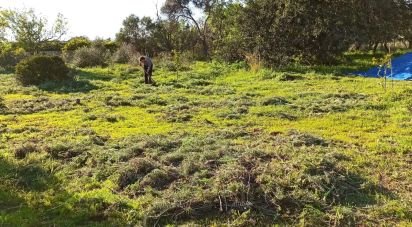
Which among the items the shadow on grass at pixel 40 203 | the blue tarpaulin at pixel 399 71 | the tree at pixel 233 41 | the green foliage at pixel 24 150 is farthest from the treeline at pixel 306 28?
the shadow on grass at pixel 40 203

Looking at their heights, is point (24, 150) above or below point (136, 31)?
below

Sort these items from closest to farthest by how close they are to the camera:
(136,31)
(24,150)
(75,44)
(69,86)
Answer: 1. (24,150)
2. (69,86)
3. (75,44)
4. (136,31)

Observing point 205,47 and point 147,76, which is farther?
point 205,47

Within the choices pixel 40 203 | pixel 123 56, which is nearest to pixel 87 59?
pixel 123 56

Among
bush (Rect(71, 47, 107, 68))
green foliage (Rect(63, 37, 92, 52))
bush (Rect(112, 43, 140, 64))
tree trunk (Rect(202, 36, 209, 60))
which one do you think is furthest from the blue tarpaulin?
green foliage (Rect(63, 37, 92, 52))

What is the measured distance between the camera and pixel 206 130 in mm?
8109

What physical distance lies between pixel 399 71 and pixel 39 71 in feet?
44.6

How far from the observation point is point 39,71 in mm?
17703

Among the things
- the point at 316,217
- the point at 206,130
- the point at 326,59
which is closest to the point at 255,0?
the point at 326,59

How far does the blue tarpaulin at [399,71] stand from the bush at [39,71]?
11.5m

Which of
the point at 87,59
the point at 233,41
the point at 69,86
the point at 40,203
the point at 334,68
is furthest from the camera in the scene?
the point at 87,59

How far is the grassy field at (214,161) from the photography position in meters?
4.69

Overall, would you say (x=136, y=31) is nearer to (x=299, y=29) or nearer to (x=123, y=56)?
(x=123, y=56)

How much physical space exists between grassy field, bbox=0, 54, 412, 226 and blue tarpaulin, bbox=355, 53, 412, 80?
4396 mm
